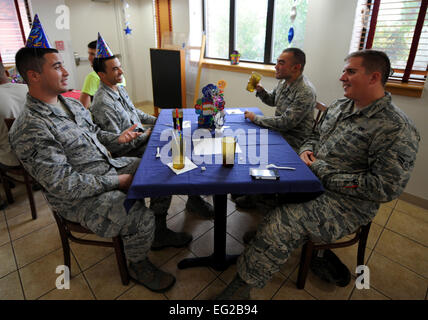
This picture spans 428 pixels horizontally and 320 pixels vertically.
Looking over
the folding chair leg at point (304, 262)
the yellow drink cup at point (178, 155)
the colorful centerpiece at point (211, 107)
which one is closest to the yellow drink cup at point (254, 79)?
the colorful centerpiece at point (211, 107)

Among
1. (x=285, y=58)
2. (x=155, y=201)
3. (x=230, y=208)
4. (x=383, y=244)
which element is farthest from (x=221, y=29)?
(x=383, y=244)

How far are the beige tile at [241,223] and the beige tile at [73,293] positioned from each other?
100 centimetres

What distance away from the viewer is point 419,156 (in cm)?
214

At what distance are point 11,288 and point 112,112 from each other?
125 cm

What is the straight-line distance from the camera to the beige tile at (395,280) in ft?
4.81

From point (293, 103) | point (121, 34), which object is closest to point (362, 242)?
point (293, 103)

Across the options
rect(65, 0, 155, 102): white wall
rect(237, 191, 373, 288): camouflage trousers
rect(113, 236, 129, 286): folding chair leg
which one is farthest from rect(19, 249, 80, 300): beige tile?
rect(65, 0, 155, 102): white wall

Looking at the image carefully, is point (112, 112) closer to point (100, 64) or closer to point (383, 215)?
point (100, 64)

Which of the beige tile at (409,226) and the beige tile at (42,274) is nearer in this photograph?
the beige tile at (42,274)

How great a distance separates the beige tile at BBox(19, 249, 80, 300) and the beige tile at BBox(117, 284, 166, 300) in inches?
15.6

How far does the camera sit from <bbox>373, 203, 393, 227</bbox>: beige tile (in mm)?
2053

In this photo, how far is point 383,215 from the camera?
213 centimetres

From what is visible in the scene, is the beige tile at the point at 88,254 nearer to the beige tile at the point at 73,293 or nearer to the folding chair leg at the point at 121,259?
the beige tile at the point at 73,293

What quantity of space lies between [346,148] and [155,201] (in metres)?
1.21
